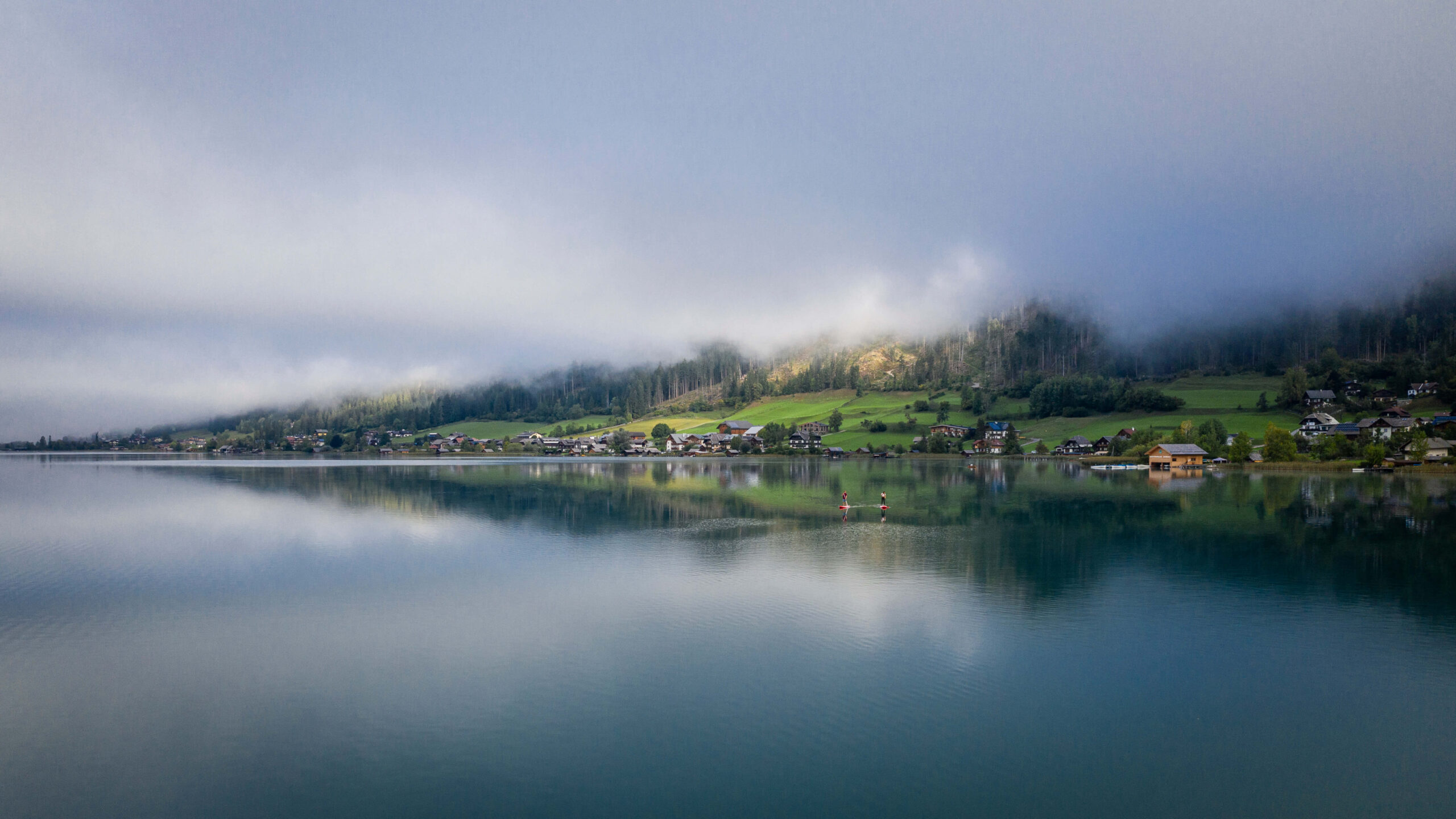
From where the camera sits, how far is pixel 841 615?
17.3 m

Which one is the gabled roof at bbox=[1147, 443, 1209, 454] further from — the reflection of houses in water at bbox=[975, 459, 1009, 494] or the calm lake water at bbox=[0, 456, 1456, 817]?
the calm lake water at bbox=[0, 456, 1456, 817]

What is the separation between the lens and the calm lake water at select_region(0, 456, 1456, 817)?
9.33m

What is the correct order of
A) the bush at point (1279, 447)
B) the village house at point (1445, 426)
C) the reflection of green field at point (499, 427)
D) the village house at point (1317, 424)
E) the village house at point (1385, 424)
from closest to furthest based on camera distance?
1. the bush at point (1279, 447)
2. the village house at point (1445, 426)
3. the village house at point (1385, 424)
4. the village house at point (1317, 424)
5. the reflection of green field at point (499, 427)

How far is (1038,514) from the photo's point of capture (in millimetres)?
37062

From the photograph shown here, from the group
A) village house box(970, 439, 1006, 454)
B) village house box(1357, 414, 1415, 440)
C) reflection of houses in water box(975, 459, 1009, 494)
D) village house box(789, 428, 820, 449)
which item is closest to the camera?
reflection of houses in water box(975, 459, 1009, 494)

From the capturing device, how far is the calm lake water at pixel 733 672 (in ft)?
30.6

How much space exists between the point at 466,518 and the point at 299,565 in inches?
475

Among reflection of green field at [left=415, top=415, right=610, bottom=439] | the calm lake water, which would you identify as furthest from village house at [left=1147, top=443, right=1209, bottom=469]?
reflection of green field at [left=415, top=415, right=610, bottom=439]

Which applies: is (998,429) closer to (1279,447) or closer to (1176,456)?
(1176,456)

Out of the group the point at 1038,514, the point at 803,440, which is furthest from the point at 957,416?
the point at 1038,514

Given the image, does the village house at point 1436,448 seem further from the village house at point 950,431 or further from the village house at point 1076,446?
the village house at point 950,431

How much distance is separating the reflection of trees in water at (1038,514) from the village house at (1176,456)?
34.9 ft

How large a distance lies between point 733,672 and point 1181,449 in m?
78.3

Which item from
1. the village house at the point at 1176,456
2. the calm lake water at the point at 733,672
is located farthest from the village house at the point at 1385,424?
the calm lake water at the point at 733,672
